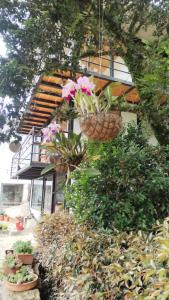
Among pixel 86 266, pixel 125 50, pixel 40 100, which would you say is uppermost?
pixel 40 100

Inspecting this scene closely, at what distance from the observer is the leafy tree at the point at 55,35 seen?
3090 millimetres

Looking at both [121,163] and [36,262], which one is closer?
[121,163]

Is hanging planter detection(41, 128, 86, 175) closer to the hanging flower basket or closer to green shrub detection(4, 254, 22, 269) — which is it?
the hanging flower basket

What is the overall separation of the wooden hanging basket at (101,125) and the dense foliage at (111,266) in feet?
2.99

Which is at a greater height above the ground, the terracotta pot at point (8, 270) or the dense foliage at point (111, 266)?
the dense foliage at point (111, 266)

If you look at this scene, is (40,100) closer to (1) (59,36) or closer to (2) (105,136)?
(1) (59,36)

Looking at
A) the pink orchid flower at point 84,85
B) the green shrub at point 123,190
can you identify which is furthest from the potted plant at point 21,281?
the pink orchid flower at point 84,85

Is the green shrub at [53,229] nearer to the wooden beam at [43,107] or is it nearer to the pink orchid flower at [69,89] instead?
the pink orchid flower at [69,89]

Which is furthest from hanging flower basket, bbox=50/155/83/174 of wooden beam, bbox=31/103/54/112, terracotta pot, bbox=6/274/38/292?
wooden beam, bbox=31/103/54/112

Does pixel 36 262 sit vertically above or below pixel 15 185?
below

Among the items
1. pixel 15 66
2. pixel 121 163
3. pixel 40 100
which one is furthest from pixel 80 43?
pixel 40 100

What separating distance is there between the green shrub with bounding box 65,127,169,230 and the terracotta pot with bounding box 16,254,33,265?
72.3 inches

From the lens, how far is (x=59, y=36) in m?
3.45

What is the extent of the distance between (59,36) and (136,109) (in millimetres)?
1474
